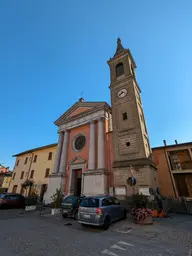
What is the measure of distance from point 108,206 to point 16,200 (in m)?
11.9

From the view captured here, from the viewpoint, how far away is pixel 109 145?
14336 millimetres

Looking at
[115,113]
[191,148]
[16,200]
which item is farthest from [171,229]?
[16,200]

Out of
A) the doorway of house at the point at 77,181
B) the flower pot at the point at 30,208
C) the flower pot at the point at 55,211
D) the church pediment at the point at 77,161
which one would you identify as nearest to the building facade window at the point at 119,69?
the church pediment at the point at 77,161

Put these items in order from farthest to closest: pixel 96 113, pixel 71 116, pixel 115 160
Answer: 1. pixel 71 116
2. pixel 96 113
3. pixel 115 160

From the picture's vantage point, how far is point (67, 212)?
8.60 meters

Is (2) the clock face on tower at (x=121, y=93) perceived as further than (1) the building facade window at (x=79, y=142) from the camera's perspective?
No

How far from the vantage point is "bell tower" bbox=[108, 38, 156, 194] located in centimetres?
1087

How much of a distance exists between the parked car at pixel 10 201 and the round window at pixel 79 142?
809cm

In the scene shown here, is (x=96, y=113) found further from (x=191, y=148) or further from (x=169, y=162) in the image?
(x=191, y=148)

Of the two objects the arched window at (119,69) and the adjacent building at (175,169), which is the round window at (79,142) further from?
the arched window at (119,69)

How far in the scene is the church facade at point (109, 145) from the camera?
11312 mm

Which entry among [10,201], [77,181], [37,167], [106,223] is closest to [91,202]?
[106,223]

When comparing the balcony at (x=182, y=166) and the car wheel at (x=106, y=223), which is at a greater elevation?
the balcony at (x=182, y=166)

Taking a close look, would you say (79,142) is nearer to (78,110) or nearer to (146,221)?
(78,110)
